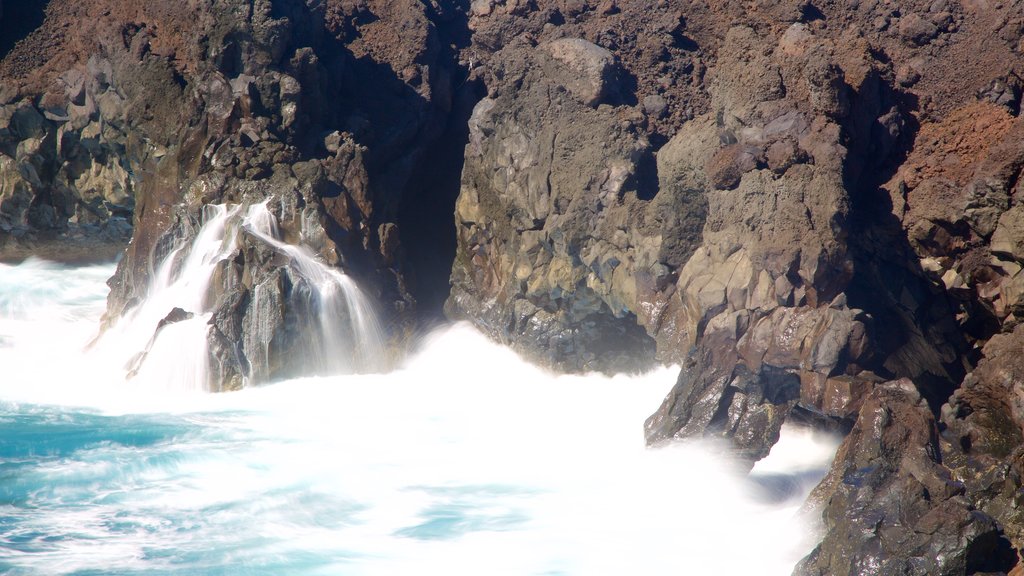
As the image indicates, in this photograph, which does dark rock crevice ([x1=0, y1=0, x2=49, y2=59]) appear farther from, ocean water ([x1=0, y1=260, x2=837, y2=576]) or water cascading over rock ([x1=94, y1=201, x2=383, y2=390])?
ocean water ([x1=0, y1=260, x2=837, y2=576])

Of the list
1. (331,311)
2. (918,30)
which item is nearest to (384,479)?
(331,311)

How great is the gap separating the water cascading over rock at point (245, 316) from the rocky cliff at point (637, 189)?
88 millimetres

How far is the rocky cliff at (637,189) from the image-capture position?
1126 cm

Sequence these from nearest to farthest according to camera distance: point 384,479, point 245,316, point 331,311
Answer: point 384,479, point 245,316, point 331,311

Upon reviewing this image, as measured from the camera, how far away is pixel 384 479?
38.5 ft

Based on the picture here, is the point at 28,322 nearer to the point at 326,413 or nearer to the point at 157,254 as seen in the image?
the point at 157,254

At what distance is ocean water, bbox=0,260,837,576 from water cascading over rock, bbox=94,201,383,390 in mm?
351

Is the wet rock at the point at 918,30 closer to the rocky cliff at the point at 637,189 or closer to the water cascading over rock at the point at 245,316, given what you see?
the rocky cliff at the point at 637,189

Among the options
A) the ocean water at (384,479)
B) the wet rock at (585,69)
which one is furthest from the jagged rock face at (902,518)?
the wet rock at (585,69)

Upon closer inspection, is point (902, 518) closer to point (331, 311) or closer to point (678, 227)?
point (678, 227)

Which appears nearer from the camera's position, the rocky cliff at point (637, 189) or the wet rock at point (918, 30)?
the rocky cliff at point (637, 189)

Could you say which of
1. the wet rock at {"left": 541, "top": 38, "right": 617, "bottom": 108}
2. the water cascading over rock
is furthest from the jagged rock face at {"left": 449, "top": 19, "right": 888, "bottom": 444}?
the water cascading over rock

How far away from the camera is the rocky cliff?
1126 centimetres

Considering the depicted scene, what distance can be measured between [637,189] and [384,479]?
628cm
